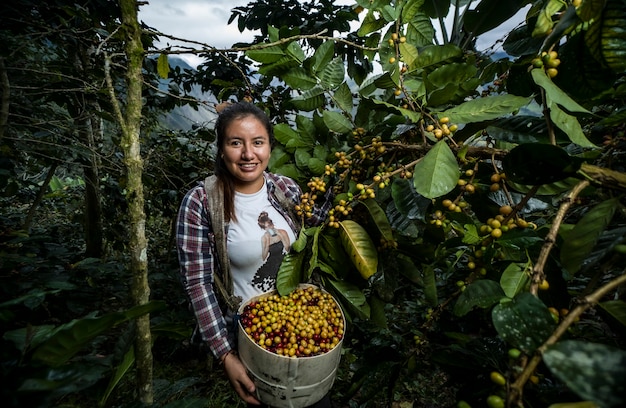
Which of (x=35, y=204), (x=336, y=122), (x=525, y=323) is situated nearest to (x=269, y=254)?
(x=336, y=122)

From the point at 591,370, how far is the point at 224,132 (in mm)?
1485

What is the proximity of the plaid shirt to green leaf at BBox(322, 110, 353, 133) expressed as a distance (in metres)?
0.31

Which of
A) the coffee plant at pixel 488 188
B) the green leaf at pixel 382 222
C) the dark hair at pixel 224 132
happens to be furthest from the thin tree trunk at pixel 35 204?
the green leaf at pixel 382 222

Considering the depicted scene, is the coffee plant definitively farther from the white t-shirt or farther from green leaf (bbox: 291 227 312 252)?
the white t-shirt

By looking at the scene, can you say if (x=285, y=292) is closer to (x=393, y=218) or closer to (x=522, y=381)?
(x=393, y=218)

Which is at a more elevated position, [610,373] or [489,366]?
[610,373]

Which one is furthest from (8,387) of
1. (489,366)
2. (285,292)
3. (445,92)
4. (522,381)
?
(445,92)

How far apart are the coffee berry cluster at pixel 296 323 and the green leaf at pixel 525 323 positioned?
0.80m

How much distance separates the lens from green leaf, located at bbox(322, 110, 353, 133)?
129cm

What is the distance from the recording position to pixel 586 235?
0.60m

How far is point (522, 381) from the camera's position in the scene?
16.3 inches

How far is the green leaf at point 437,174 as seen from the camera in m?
0.72

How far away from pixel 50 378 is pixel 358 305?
3.14ft

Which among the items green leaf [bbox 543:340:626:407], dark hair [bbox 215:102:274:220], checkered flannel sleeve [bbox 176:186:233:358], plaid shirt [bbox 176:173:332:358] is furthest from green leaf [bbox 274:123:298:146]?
green leaf [bbox 543:340:626:407]
